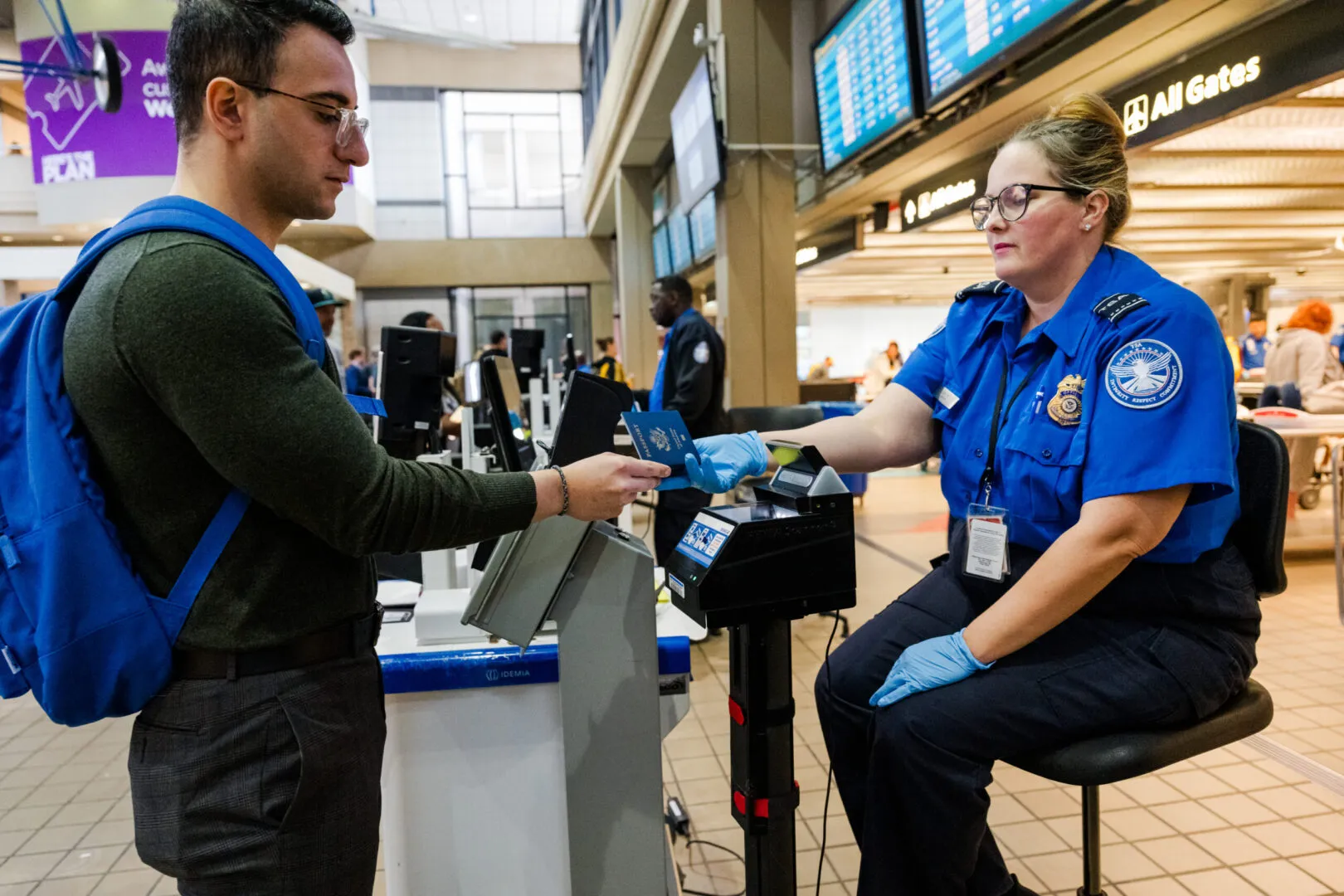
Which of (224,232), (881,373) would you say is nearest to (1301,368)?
(881,373)

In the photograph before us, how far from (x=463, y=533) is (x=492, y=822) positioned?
0.94 meters

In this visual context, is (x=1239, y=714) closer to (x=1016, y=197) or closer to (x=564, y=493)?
(x=1016, y=197)

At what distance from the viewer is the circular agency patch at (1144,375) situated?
1.29m

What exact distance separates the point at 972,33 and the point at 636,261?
8.09 meters

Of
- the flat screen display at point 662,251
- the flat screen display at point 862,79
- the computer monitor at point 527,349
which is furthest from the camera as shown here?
the flat screen display at point 662,251

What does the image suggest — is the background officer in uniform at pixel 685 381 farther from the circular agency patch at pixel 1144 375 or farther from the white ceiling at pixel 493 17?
the white ceiling at pixel 493 17

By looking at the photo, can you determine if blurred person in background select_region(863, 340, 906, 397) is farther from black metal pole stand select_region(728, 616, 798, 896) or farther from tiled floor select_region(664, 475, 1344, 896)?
black metal pole stand select_region(728, 616, 798, 896)

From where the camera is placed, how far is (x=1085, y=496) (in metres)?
1.35

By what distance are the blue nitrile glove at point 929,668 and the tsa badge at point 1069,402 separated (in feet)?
1.34

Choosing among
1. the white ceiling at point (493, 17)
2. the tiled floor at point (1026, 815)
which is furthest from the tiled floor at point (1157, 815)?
the white ceiling at point (493, 17)

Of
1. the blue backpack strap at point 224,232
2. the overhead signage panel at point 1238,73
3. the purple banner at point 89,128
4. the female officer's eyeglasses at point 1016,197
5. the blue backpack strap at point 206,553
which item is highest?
the purple banner at point 89,128

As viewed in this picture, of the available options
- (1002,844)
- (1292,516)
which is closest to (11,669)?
(1002,844)

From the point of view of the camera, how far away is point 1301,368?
6047 millimetres

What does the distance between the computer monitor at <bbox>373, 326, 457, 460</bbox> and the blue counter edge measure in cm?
73
